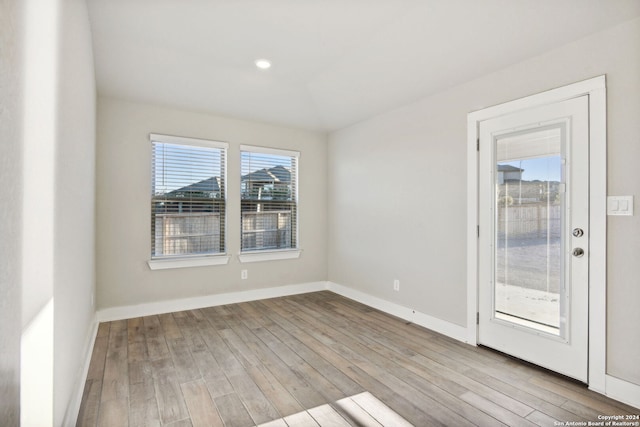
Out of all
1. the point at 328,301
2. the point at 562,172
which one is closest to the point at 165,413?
the point at 328,301

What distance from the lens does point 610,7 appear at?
2.04 meters

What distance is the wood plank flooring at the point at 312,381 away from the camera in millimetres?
1939

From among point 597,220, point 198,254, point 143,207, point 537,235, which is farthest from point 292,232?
point 597,220

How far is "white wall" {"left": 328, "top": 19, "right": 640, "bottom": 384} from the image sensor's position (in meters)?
2.09

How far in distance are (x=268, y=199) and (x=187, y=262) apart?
Result: 4.59 ft

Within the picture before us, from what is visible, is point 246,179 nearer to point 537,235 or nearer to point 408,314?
point 408,314

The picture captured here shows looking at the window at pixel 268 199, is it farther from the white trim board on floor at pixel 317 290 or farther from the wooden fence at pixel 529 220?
the wooden fence at pixel 529 220


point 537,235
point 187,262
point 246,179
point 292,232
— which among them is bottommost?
point 187,262

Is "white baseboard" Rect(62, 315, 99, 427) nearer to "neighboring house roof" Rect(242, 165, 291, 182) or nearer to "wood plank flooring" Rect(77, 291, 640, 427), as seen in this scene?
"wood plank flooring" Rect(77, 291, 640, 427)

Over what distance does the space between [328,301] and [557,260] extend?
2.75 meters

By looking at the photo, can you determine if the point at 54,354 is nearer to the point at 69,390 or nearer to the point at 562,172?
the point at 69,390

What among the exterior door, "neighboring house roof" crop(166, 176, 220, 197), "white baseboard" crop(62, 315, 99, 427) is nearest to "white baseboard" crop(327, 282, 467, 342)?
the exterior door

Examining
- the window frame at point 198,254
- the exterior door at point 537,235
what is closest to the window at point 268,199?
the window frame at point 198,254

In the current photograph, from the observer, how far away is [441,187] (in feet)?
10.8
